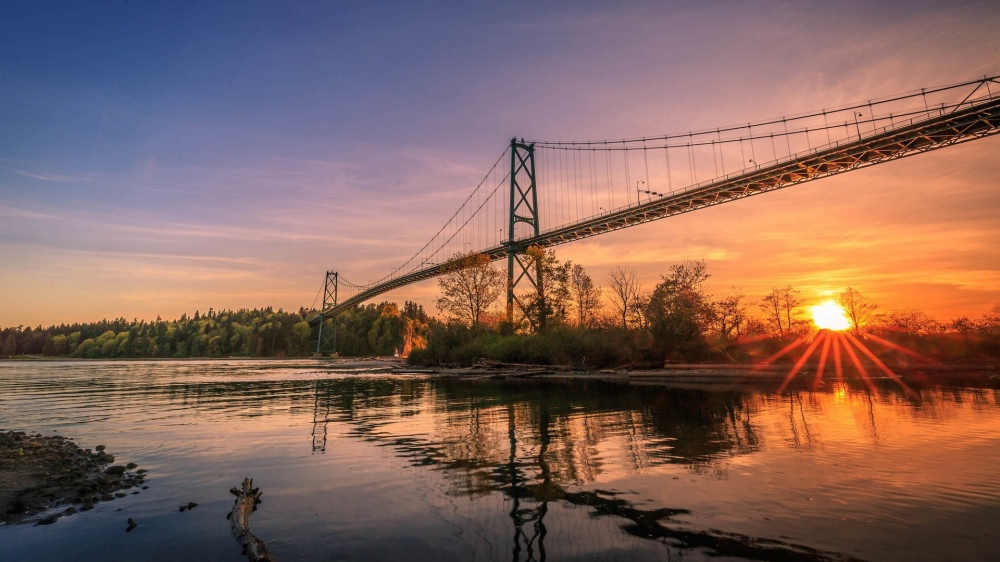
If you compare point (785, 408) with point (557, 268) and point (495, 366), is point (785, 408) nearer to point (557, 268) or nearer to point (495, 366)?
point (495, 366)

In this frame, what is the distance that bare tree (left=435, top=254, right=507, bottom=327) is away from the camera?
49.1 meters

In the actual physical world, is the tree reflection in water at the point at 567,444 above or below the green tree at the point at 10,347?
below

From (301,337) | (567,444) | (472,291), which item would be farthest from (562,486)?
(301,337)

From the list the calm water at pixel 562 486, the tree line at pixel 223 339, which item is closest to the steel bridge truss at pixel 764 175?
the calm water at pixel 562 486

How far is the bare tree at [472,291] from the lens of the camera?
49062 mm

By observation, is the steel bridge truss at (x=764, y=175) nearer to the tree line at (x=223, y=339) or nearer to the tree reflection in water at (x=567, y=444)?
the tree reflection in water at (x=567, y=444)

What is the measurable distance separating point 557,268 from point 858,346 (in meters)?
25.4

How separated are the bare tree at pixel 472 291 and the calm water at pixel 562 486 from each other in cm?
3422

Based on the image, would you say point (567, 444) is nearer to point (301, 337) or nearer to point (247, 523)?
point (247, 523)

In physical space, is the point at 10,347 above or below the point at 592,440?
above

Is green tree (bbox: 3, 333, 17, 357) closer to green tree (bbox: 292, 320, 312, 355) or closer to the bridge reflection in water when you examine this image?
green tree (bbox: 292, 320, 312, 355)

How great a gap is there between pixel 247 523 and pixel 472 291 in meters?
44.0

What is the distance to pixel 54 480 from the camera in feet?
25.3

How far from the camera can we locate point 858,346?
3681 cm
